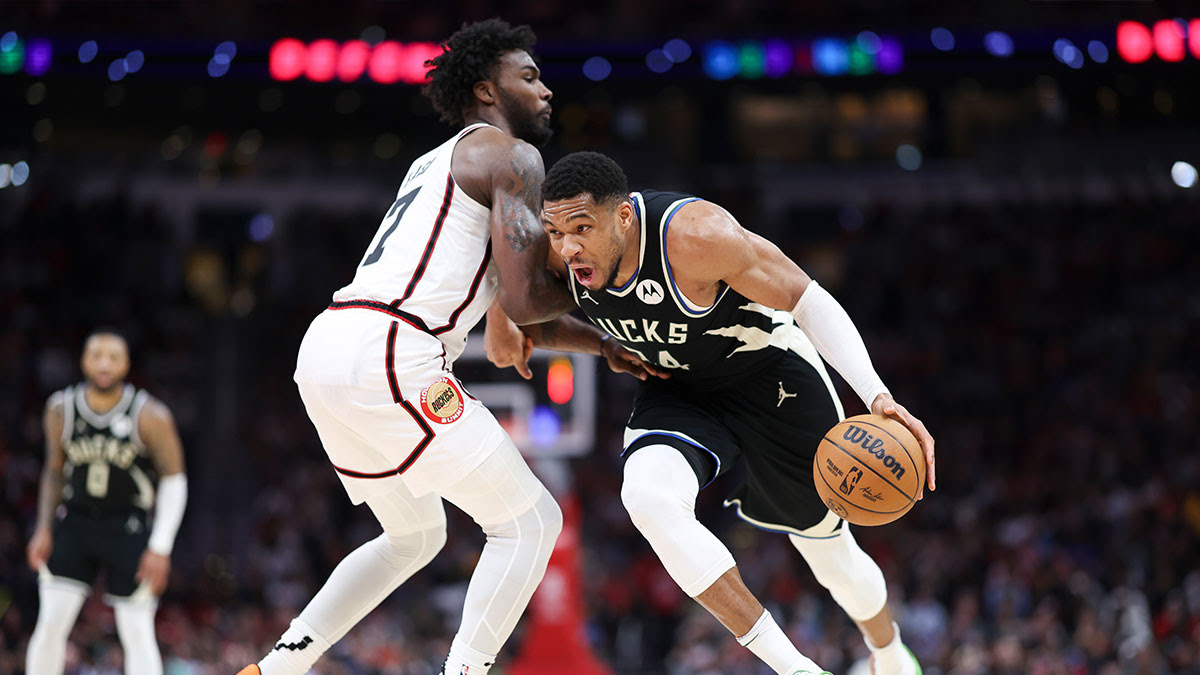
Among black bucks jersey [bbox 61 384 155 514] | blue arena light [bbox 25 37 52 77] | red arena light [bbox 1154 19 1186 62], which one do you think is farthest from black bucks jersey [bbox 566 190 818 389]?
blue arena light [bbox 25 37 52 77]

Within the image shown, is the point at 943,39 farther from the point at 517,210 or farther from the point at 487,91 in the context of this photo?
the point at 517,210

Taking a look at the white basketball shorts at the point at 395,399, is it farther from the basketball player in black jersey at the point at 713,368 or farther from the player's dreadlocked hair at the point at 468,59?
the player's dreadlocked hair at the point at 468,59

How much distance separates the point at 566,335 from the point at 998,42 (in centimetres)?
1089

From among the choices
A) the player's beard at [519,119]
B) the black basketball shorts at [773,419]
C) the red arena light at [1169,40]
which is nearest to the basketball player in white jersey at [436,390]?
the player's beard at [519,119]

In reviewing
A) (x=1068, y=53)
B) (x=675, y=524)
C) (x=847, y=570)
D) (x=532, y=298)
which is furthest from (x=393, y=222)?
Result: (x=1068, y=53)

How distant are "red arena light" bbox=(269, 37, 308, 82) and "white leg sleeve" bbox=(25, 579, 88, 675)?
9.09 m

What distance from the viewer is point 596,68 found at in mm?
14328

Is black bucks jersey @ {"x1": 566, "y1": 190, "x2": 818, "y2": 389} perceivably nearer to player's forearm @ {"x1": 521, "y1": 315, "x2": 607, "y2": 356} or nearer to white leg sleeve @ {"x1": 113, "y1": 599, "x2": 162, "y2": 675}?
player's forearm @ {"x1": 521, "y1": 315, "x2": 607, "y2": 356}

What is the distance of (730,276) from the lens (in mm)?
4051

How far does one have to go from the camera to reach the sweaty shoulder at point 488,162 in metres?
3.99

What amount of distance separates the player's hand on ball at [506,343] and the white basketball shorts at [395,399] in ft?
2.07

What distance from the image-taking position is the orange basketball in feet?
12.7

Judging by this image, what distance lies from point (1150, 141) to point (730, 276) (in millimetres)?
15602

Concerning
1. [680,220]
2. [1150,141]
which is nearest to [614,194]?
[680,220]
